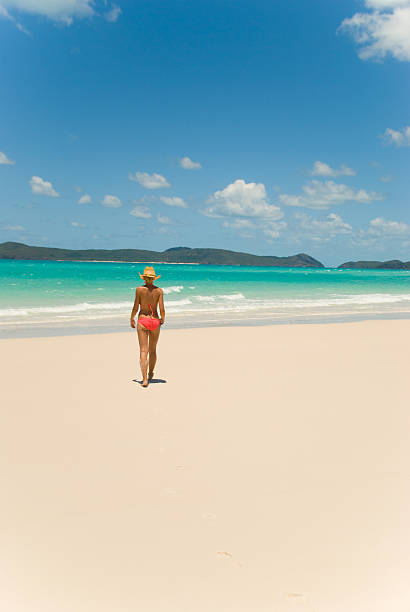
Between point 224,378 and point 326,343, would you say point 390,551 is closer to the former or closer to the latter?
point 224,378

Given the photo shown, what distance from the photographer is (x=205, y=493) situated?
12.5 ft

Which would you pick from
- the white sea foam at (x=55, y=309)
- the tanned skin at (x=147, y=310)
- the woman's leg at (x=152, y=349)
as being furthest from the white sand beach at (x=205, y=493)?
the white sea foam at (x=55, y=309)

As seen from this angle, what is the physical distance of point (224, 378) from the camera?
25.3 feet

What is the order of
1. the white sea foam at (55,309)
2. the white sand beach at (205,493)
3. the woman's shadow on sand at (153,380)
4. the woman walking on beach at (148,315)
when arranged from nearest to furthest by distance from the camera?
the white sand beach at (205,493), the woman walking on beach at (148,315), the woman's shadow on sand at (153,380), the white sea foam at (55,309)

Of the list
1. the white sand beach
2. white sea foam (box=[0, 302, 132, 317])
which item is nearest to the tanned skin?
the white sand beach

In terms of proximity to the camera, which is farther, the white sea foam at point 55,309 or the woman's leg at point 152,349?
the white sea foam at point 55,309

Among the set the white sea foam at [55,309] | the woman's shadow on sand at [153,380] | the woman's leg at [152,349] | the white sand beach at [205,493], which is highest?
the woman's leg at [152,349]

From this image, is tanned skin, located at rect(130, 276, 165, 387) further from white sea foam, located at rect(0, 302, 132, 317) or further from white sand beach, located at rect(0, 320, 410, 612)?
white sea foam, located at rect(0, 302, 132, 317)

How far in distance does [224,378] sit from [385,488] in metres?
3.96

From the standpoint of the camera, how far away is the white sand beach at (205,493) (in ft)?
9.05

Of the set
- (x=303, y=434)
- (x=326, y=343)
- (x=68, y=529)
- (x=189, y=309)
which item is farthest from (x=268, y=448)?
(x=189, y=309)

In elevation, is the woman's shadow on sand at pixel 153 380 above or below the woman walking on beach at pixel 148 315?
below

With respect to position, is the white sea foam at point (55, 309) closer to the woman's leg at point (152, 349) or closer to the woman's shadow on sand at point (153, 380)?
the woman's shadow on sand at point (153, 380)

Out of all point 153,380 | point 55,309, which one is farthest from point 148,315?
point 55,309
